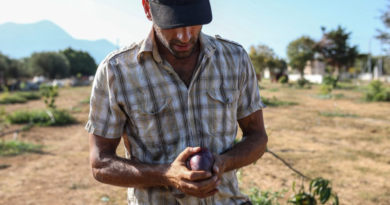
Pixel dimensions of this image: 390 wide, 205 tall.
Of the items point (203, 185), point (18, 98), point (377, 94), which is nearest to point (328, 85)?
point (377, 94)

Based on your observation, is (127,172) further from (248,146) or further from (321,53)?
(321,53)

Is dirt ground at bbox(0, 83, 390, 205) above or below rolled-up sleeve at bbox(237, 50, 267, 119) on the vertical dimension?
below

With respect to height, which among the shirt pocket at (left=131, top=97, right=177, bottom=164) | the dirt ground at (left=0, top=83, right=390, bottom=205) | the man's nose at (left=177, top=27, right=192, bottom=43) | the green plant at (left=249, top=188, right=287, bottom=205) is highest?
the man's nose at (left=177, top=27, right=192, bottom=43)

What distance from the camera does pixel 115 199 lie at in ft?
16.9

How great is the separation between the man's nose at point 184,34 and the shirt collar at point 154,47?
15 centimetres

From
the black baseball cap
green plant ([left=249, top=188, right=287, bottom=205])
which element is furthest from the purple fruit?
→ green plant ([left=249, top=188, right=287, bottom=205])

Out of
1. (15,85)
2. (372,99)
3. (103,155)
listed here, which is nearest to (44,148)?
(103,155)

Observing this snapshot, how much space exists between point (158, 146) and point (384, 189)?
16.1ft

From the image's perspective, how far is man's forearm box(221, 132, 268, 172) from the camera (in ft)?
5.22

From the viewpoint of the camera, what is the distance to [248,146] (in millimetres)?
1737

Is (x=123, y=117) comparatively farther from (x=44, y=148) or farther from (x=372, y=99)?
(x=372, y=99)

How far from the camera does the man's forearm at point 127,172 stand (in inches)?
59.5

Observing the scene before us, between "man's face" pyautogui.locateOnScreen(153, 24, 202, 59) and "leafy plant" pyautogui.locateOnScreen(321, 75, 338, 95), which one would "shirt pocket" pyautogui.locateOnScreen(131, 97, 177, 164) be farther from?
"leafy plant" pyautogui.locateOnScreen(321, 75, 338, 95)

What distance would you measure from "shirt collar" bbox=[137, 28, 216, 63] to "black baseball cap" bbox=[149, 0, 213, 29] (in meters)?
0.12
